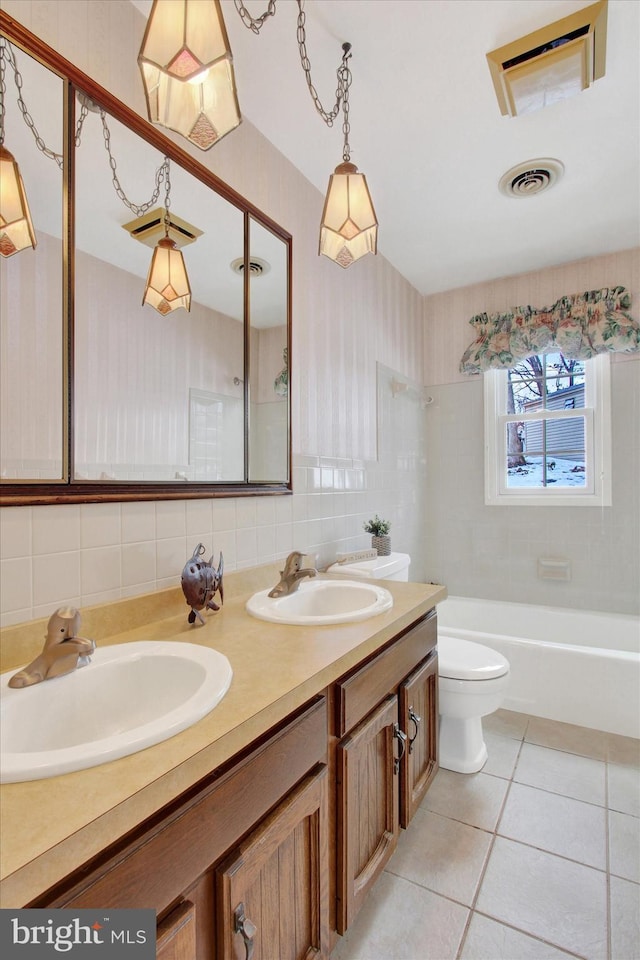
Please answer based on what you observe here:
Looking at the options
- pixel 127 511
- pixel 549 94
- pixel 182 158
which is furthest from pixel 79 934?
pixel 549 94

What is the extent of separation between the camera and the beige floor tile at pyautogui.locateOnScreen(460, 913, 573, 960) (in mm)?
1185

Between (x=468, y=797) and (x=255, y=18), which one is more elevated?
(x=255, y=18)

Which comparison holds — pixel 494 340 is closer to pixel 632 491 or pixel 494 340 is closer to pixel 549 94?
pixel 632 491

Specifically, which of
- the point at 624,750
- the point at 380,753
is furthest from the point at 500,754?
the point at 380,753

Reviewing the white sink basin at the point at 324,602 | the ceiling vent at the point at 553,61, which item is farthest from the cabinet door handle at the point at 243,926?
the ceiling vent at the point at 553,61

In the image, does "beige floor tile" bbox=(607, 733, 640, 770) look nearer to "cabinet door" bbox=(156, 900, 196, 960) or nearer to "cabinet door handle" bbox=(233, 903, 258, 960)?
"cabinet door handle" bbox=(233, 903, 258, 960)

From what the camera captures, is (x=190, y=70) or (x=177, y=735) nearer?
(x=177, y=735)

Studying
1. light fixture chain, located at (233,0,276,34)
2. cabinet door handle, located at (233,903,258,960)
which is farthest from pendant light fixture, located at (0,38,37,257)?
cabinet door handle, located at (233,903,258,960)

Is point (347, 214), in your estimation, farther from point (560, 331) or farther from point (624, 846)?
point (624, 846)

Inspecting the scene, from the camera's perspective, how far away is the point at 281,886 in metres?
0.87

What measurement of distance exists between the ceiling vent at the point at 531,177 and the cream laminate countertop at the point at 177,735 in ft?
6.36

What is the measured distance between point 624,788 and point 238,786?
1.88m

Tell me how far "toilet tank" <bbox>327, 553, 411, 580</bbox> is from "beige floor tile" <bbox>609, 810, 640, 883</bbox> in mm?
1178

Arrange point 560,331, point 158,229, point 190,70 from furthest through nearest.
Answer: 1. point 560,331
2. point 158,229
3. point 190,70
